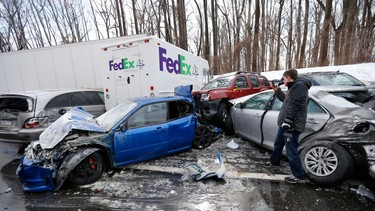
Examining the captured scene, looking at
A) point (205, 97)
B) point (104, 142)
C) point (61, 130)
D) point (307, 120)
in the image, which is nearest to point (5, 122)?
point (61, 130)

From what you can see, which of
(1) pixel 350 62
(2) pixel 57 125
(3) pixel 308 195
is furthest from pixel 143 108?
(1) pixel 350 62

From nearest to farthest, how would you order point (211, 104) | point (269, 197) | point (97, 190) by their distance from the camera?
point (269, 197) < point (97, 190) < point (211, 104)

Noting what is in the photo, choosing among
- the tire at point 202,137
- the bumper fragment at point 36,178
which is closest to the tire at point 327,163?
the tire at point 202,137

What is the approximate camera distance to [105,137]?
331 cm

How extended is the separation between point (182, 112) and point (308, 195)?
9.19ft

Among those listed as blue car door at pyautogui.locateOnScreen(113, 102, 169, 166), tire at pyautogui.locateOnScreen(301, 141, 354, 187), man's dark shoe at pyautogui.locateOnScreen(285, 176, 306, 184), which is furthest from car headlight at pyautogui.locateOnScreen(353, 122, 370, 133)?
blue car door at pyautogui.locateOnScreen(113, 102, 169, 166)

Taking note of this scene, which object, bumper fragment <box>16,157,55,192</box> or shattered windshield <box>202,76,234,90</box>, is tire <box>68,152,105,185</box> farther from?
shattered windshield <box>202,76,234,90</box>

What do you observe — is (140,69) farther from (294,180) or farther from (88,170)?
(294,180)

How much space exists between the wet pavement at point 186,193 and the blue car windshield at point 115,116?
35.7 inches

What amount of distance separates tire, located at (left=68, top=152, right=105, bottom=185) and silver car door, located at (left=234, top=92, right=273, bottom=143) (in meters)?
3.22

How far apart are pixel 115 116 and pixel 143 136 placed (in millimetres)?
733

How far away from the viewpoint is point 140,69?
5.83 meters

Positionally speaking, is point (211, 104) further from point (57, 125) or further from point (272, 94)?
point (57, 125)

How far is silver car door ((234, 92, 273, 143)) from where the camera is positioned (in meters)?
4.27
